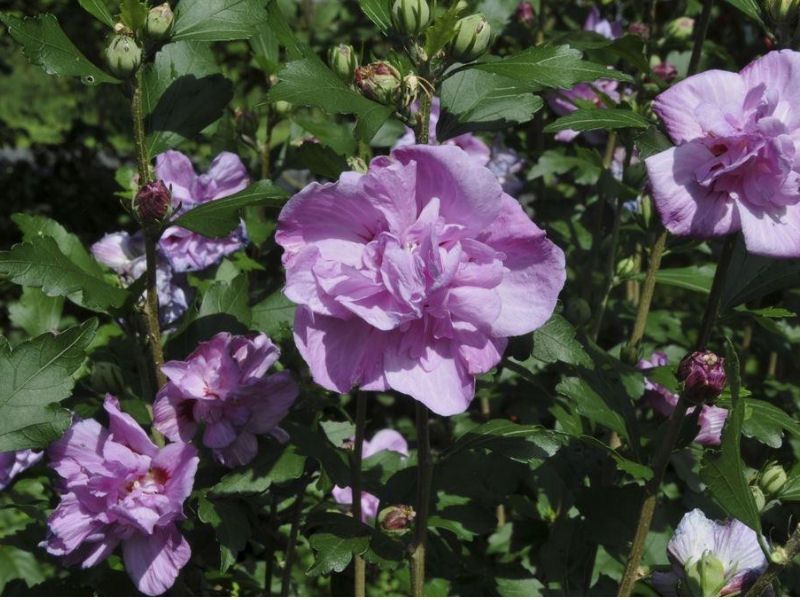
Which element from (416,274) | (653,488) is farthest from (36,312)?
(653,488)

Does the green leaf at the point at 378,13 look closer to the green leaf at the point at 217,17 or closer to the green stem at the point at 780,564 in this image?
the green leaf at the point at 217,17

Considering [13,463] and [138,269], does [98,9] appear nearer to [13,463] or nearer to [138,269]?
[138,269]

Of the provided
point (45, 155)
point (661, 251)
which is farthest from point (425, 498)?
point (45, 155)

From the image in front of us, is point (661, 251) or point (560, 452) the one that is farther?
point (560, 452)

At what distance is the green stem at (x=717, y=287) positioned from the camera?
125 cm

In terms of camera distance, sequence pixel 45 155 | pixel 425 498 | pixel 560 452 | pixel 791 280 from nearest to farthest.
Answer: pixel 425 498 < pixel 791 280 < pixel 560 452 < pixel 45 155

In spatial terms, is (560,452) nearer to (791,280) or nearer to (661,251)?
(661,251)

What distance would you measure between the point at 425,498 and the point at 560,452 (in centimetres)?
61

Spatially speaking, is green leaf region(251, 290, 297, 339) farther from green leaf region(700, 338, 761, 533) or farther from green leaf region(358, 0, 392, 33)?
green leaf region(700, 338, 761, 533)

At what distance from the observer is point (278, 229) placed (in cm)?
112

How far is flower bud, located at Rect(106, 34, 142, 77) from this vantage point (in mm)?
1242

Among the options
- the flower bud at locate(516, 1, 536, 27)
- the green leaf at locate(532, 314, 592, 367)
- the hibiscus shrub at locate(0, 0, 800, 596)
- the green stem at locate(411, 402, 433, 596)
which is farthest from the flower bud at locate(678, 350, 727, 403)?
the flower bud at locate(516, 1, 536, 27)

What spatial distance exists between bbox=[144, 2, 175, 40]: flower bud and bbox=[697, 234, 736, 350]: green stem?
2.48 ft

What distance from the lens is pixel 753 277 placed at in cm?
143
